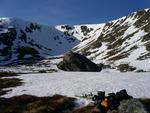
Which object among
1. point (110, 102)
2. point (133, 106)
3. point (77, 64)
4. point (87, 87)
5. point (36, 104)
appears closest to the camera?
point (133, 106)

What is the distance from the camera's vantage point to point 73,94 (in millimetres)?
43562

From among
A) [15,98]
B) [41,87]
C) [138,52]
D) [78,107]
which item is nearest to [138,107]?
[78,107]

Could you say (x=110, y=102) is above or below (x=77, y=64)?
below

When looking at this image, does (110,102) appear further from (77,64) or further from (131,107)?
(77,64)

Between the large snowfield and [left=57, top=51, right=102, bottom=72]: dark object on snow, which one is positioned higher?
[left=57, top=51, right=102, bottom=72]: dark object on snow

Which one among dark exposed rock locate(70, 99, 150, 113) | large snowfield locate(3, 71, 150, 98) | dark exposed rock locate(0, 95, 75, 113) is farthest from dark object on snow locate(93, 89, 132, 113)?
large snowfield locate(3, 71, 150, 98)

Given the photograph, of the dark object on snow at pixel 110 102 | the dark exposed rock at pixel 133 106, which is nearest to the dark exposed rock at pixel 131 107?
the dark exposed rock at pixel 133 106

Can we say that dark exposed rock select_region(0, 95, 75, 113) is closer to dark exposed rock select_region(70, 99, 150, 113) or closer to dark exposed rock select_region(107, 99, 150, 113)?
dark exposed rock select_region(70, 99, 150, 113)

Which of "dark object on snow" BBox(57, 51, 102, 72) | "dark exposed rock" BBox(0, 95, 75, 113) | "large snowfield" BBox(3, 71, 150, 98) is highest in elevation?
"dark object on snow" BBox(57, 51, 102, 72)

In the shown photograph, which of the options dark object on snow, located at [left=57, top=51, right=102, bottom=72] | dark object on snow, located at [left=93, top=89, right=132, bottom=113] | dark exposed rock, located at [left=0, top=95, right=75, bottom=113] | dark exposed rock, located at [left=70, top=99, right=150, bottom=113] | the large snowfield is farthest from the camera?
dark object on snow, located at [left=57, top=51, right=102, bottom=72]

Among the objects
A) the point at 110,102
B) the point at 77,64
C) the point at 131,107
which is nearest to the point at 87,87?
the point at 110,102

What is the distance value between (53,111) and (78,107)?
3000mm

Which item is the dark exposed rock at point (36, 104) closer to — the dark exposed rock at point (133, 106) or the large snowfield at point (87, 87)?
the large snowfield at point (87, 87)

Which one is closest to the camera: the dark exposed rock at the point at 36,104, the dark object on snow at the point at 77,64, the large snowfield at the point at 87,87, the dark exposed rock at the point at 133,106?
the dark exposed rock at the point at 133,106
